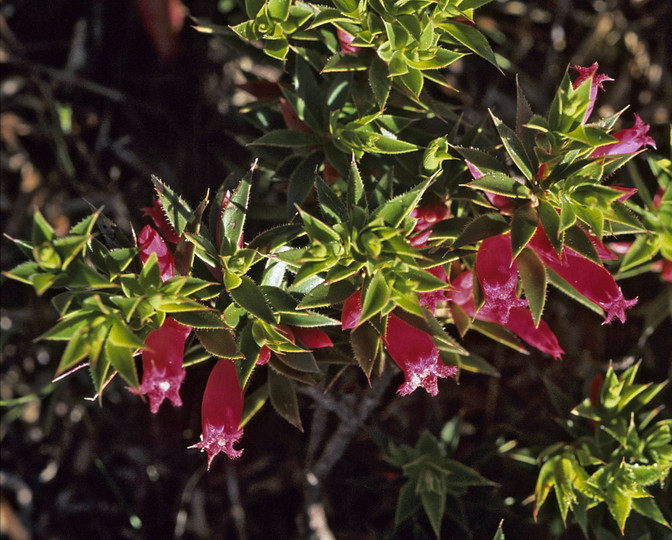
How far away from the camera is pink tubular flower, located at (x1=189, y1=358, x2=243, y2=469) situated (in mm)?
2105

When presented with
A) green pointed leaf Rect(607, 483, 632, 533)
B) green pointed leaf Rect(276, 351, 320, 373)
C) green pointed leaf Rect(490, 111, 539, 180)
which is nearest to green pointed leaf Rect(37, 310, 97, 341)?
green pointed leaf Rect(276, 351, 320, 373)

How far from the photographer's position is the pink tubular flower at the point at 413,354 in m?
2.04

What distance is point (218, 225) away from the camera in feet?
7.15

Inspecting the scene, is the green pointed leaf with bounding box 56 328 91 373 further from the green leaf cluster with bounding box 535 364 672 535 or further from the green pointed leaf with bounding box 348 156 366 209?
the green leaf cluster with bounding box 535 364 672 535

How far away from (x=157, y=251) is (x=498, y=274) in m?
1.08

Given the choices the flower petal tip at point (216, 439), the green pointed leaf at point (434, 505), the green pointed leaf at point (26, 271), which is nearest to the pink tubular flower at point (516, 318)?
the green pointed leaf at point (434, 505)

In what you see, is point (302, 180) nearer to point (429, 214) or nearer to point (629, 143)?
point (429, 214)

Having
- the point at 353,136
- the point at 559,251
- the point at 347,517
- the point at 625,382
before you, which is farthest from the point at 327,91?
the point at 347,517

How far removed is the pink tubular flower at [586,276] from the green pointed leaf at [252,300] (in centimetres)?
89

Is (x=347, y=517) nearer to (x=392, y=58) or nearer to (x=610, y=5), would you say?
(x=392, y=58)

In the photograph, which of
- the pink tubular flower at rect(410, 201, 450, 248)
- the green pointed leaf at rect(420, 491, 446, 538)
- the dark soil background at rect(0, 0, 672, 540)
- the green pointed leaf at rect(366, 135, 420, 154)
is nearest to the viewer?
the green pointed leaf at rect(366, 135, 420, 154)

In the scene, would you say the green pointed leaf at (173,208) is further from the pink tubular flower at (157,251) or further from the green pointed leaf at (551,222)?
the green pointed leaf at (551,222)

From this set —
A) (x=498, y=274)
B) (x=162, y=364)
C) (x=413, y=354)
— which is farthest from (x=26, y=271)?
(x=498, y=274)

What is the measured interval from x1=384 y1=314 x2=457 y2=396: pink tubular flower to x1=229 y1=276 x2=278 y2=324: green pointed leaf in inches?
14.9
